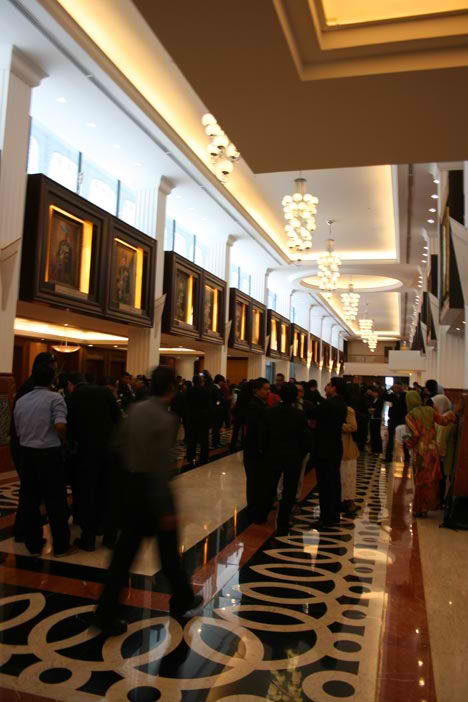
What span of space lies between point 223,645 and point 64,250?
6.74m

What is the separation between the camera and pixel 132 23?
25.6ft

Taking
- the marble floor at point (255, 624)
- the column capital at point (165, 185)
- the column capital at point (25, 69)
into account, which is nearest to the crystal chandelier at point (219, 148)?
the column capital at point (25, 69)

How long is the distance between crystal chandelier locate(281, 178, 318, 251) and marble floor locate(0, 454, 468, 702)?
7835mm

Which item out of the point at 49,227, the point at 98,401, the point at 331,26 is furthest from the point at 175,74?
the point at 331,26

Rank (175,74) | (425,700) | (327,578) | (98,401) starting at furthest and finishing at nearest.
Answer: (175,74) → (98,401) → (327,578) → (425,700)

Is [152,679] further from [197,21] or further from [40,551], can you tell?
[197,21]

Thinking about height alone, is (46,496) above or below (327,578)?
above

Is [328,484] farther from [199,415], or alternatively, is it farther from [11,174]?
[11,174]

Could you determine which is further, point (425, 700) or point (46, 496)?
point (46, 496)

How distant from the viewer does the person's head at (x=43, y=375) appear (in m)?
4.26

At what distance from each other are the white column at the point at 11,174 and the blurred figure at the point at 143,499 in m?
4.78

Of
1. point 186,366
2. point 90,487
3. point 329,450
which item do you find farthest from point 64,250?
point 186,366

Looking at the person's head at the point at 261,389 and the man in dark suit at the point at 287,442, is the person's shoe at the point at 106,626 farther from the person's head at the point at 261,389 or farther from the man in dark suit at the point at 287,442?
the person's head at the point at 261,389

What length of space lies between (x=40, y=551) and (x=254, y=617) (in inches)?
72.9
